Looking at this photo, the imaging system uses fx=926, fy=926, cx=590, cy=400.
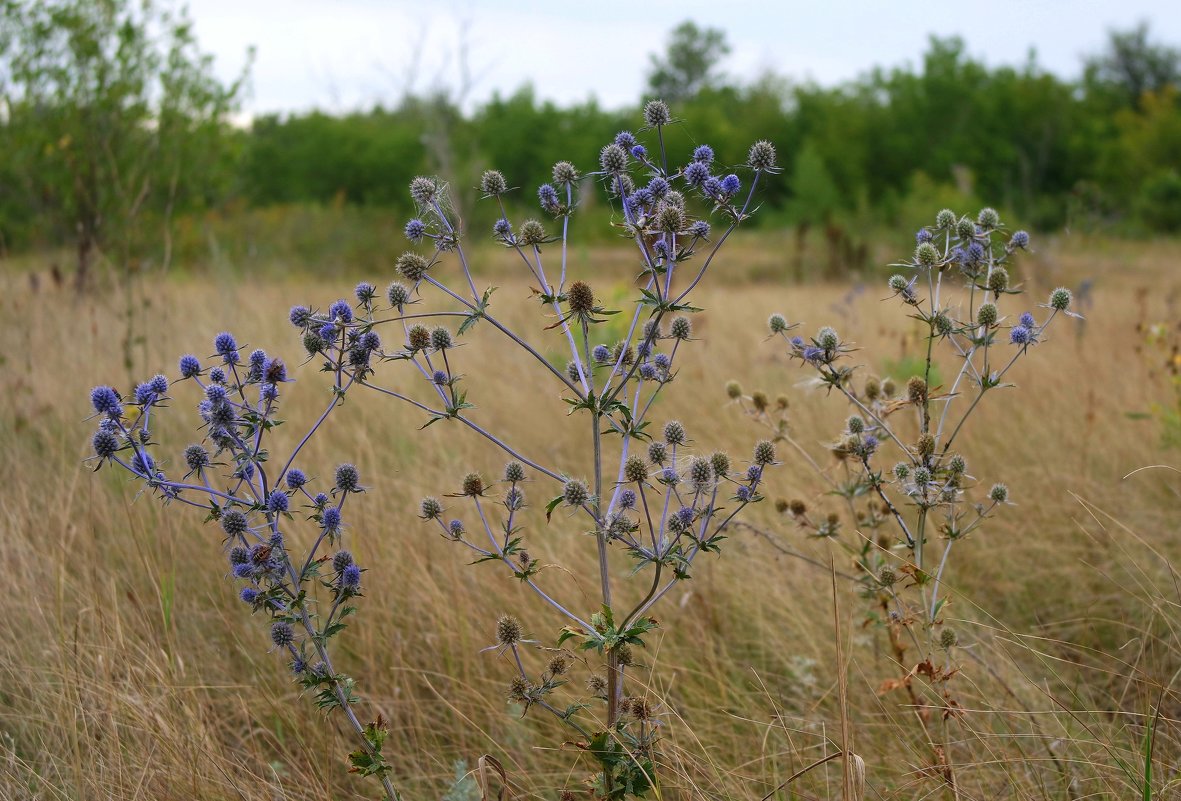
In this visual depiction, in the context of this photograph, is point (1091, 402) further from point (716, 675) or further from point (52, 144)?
point (52, 144)

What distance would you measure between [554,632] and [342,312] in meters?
1.49

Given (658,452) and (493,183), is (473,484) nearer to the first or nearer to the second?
(658,452)

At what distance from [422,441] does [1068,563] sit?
2.93m

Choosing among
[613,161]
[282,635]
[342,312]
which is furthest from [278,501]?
[613,161]

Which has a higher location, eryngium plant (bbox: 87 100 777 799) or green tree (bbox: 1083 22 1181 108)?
green tree (bbox: 1083 22 1181 108)

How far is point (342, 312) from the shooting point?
Result: 6.26ft

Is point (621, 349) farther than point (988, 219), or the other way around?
point (988, 219)

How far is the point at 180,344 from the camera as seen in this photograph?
6.32 meters

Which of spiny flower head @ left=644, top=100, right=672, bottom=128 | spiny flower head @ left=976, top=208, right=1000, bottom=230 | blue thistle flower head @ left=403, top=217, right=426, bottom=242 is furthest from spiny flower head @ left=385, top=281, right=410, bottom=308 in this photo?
spiny flower head @ left=976, top=208, right=1000, bottom=230

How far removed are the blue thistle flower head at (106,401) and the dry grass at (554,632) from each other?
0.40 metres

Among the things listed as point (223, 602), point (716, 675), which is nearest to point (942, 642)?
point (716, 675)

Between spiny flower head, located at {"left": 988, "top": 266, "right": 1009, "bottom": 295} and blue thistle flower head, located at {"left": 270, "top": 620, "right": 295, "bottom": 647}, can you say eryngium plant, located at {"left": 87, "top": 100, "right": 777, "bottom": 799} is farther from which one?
spiny flower head, located at {"left": 988, "top": 266, "right": 1009, "bottom": 295}

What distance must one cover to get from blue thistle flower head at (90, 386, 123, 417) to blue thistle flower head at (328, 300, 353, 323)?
473 millimetres

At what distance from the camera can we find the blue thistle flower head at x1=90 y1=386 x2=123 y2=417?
189 centimetres
